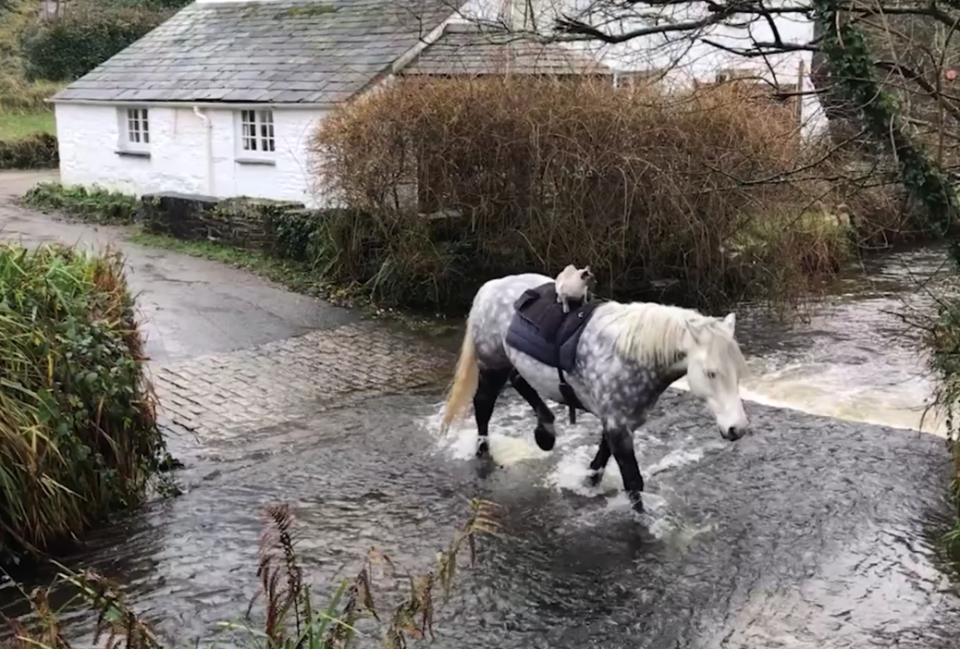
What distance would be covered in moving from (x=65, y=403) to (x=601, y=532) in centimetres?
407

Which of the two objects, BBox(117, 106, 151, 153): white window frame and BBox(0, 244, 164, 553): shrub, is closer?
BBox(0, 244, 164, 553): shrub

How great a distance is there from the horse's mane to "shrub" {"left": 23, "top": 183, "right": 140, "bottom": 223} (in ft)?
54.9

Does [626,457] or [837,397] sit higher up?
[626,457]

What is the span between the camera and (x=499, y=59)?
584 inches

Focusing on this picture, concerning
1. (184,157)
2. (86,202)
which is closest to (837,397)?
(184,157)

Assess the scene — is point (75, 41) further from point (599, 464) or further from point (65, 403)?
point (599, 464)

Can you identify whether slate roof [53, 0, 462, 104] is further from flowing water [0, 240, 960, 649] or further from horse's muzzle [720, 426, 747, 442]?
horse's muzzle [720, 426, 747, 442]

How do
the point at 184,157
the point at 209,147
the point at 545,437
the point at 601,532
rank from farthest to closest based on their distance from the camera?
the point at 184,157, the point at 209,147, the point at 545,437, the point at 601,532

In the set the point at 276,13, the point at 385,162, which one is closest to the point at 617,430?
the point at 385,162

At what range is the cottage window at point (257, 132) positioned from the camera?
19.9 meters

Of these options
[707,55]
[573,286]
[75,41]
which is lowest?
[573,286]

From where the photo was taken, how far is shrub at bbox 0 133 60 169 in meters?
30.7

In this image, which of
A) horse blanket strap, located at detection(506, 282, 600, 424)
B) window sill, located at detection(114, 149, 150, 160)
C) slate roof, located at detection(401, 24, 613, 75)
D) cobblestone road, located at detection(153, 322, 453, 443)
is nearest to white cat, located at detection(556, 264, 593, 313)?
horse blanket strap, located at detection(506, 282, 600, 424)

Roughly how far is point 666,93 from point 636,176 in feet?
4.88
